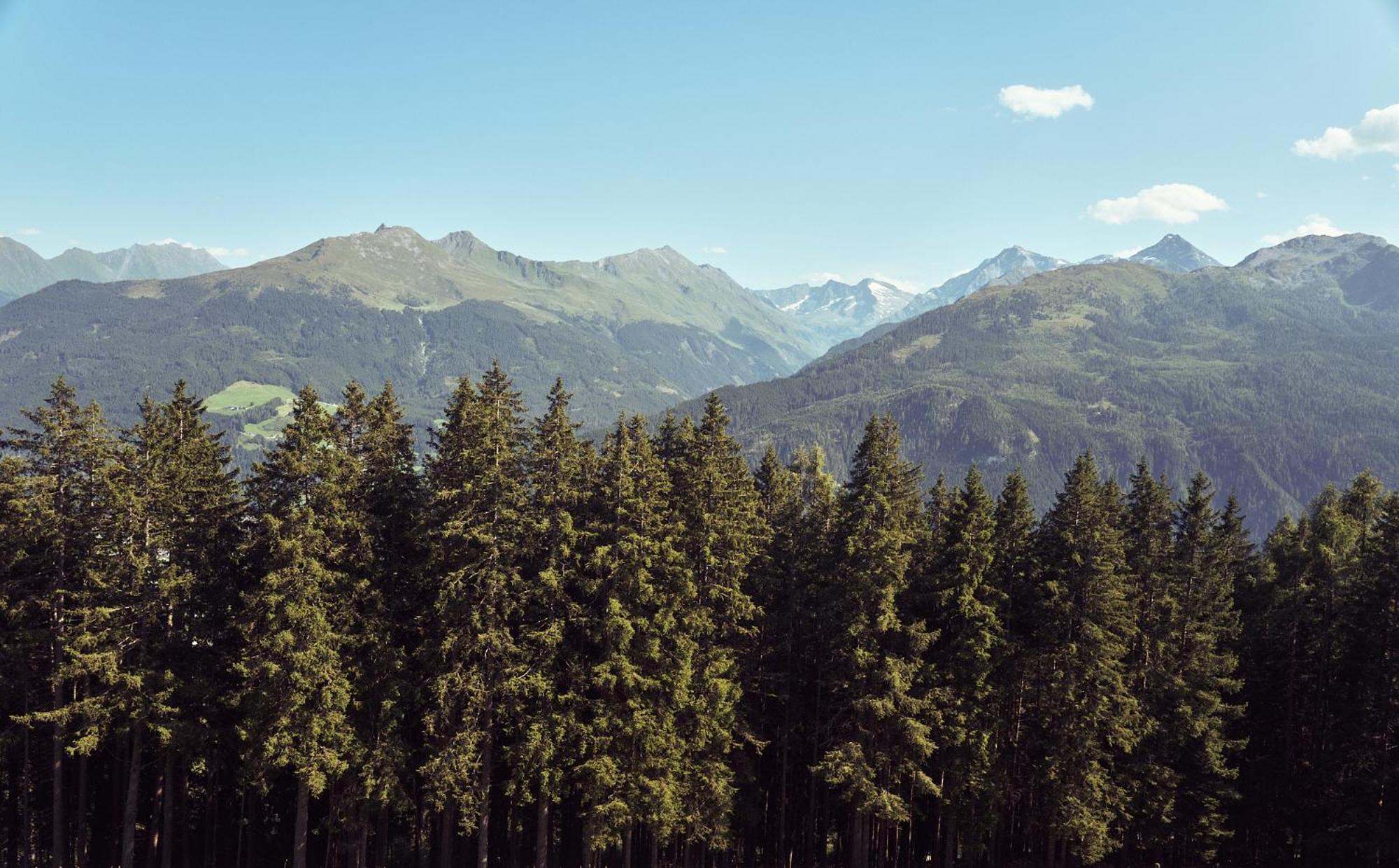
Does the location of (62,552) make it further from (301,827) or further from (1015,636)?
(1015,636)

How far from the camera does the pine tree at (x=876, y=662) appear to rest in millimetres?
34500

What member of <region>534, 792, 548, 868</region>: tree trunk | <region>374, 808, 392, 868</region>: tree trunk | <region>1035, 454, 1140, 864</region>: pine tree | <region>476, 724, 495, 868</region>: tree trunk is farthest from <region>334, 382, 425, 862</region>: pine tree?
<region>1035, 454, 1140, 864</region>: pine tree

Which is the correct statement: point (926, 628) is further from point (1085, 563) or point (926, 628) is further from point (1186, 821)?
point (1186, 821)

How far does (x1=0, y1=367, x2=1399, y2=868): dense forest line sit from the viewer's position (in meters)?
31.6

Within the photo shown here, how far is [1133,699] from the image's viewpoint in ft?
119

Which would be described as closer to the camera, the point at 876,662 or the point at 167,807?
the point at 167,807

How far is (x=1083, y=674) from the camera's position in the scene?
35688 millimetres

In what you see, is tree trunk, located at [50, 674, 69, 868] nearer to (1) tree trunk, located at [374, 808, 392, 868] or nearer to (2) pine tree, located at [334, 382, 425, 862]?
(2) pine tree, located at [334, 382, 425, 862]

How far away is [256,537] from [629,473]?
13.5 metres

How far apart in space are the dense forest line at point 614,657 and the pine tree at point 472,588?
154 millimetres

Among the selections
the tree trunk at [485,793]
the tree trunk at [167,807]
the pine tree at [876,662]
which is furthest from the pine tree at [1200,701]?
the tree trunk at [167,807]

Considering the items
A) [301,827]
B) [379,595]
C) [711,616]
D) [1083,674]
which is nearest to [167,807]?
[301,827]

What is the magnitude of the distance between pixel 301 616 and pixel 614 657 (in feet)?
36.1

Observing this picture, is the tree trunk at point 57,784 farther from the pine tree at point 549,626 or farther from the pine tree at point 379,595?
the pine tree at point 549,626
